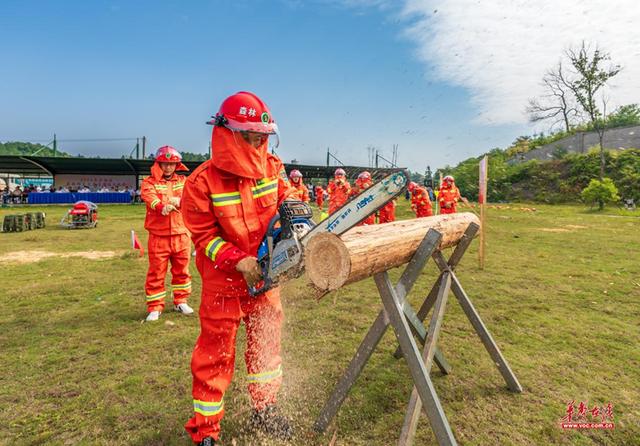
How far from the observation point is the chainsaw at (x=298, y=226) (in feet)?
5.61

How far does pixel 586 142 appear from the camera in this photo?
109 feet

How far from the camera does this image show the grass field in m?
2.55

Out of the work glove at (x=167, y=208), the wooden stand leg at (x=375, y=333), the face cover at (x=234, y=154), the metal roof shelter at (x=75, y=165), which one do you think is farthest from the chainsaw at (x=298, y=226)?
the metal roof shelter at (x=75, y=165)

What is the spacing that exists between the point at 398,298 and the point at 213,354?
1195 mm

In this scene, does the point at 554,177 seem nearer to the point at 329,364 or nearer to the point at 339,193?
the point at 339,193

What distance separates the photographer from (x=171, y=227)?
4367mm

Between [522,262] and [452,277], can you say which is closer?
[452,277]

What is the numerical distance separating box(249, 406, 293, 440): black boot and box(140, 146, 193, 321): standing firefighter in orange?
8.25 ft

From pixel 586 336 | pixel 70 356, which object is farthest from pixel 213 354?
pixel 586 336

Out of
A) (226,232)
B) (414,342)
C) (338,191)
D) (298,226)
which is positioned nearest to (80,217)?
(338,191)

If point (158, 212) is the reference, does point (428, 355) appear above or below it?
below

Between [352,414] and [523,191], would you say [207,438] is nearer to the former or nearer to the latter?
[352,414]

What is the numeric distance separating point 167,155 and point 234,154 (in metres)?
2.75

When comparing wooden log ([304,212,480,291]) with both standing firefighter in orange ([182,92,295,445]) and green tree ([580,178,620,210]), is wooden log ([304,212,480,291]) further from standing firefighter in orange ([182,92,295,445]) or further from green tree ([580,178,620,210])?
green tree ([580,178,620,210])
